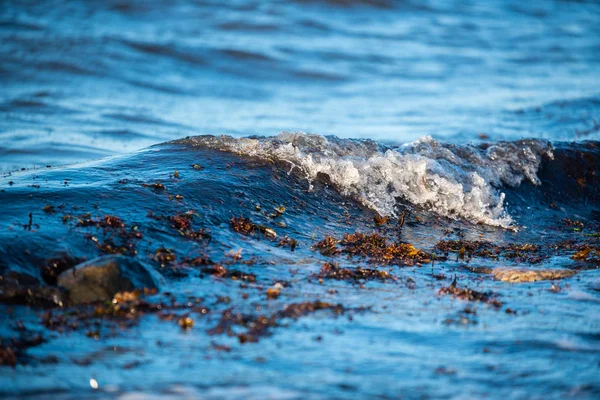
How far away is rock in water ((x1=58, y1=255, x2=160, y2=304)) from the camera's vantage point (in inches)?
169

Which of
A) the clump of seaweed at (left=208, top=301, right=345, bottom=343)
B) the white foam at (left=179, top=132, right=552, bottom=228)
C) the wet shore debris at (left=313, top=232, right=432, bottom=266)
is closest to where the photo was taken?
the clump of seaweed at (left=208, top=301, right=345, bottom=343)

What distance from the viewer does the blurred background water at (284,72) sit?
481 inches

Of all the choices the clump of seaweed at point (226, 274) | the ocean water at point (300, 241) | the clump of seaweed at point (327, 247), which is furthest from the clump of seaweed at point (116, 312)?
the clump of seaweed at point (327, 247)

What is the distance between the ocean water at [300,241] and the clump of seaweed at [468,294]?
2cm

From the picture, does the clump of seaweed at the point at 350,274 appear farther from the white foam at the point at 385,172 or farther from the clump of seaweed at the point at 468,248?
the white foam at the point at 385,172

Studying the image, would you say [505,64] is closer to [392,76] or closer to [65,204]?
[392,76]

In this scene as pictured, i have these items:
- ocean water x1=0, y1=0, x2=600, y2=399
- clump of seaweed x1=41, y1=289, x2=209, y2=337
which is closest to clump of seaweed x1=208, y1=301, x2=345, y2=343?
ocean water x1=0, y1=0, x2=600, y2=399

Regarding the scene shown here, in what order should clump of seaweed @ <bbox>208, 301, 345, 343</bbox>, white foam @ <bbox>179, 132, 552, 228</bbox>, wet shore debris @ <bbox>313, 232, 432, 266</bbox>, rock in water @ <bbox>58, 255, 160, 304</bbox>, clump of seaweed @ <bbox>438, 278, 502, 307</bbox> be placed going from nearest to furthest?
clump of seaweed @ <bbox>208, 301, 345, 343</bbox> < rock in water @ <bbox>58, 255, 160, 304</bbox> < clump of seaweed @ <bbox>438, 278, 502, 307</bbox> < wet shore debris @ <bbox>313, 232, 432, 266</bbox> < white foam @ <bbox>179, 132, 552, 228</bbox>

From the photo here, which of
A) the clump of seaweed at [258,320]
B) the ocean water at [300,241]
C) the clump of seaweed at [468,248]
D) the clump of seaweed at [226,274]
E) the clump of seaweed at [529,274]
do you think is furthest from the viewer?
the clump of seaweed at [468,248]

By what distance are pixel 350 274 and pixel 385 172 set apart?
2473 millimetres

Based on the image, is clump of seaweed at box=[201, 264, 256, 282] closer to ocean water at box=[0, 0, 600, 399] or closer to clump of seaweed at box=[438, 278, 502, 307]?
ocean water at box=[0, 0, 600, 399]

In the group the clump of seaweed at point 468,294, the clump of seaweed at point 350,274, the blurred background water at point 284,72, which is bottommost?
the clump of seaweed at point 468,294

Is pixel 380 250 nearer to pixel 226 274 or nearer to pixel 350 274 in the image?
pixel 350 274

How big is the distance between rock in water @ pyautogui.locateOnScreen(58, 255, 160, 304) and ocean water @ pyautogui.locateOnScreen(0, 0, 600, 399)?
9 cm
